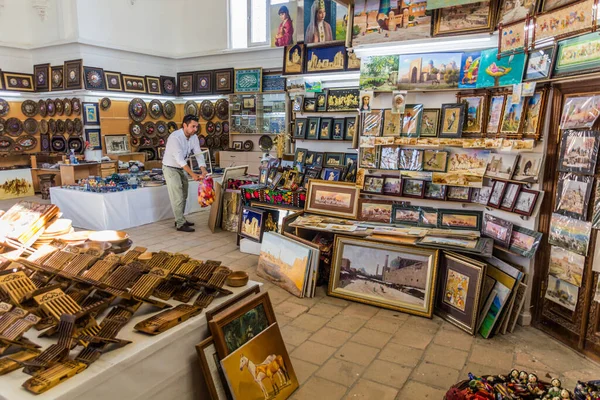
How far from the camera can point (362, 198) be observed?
454cm

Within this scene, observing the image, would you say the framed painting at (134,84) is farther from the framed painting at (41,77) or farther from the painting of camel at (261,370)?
the painting of camel at (261,370)

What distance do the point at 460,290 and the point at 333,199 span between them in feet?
5.60

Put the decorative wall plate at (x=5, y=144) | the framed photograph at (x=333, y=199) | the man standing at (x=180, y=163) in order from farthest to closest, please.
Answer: the decorative wall plate at (x=5, y=144)
the man standing at (x=180, y=163)
the framed photograph at (x=333, y=199)

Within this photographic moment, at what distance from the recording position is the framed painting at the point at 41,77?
34.6 feet

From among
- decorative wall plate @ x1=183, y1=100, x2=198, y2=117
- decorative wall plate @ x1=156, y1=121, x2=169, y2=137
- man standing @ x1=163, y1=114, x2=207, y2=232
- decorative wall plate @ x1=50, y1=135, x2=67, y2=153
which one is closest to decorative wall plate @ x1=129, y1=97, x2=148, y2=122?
decorative wall plate @ x1=156, y1=121, x2=169, y2=137

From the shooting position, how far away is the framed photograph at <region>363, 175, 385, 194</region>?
442 cm

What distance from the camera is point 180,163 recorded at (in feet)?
21.4

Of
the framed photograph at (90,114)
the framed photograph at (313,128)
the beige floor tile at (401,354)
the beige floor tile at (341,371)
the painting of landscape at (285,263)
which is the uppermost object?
the framed photograph at (90,114)

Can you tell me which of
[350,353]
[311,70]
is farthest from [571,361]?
[311,70]

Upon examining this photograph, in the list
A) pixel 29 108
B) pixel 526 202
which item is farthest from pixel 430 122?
pixel 29 108

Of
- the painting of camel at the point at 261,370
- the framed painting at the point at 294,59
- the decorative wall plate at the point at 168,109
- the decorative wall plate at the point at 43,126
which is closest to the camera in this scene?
the painting of camel at the point at 261,370

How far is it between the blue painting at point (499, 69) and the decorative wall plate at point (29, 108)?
36.4 ft

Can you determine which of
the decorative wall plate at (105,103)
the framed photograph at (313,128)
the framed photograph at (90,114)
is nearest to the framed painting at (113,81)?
the decorative wall plate at (105,103)

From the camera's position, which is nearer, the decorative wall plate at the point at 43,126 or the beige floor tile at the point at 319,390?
the beige floor tile at the point at 319,390
